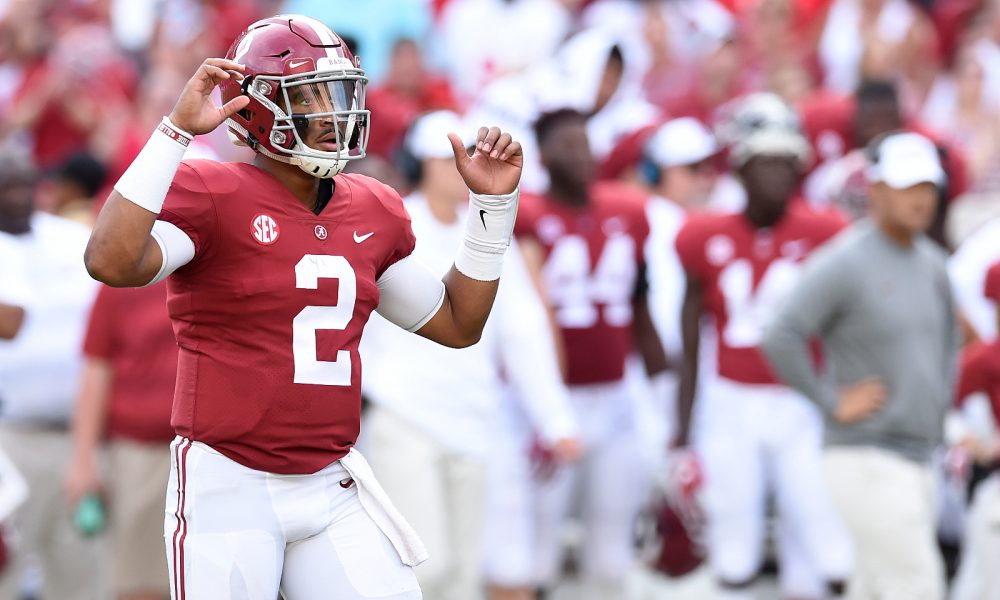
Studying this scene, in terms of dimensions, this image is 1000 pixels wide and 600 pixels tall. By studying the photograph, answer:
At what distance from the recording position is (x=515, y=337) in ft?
23.0

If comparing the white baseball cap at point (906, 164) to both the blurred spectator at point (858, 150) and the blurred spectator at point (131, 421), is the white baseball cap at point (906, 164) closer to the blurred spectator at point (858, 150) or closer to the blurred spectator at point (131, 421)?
the blurred spectator at point (858, 150)

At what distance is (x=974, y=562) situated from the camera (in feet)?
22.1

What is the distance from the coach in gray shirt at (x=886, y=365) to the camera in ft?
20.2

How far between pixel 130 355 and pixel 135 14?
5.90 meters

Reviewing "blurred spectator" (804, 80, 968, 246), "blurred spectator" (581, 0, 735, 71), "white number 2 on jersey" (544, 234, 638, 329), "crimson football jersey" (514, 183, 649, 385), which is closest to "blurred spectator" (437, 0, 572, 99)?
"blurred spectator" (581, 0, 735, 71)

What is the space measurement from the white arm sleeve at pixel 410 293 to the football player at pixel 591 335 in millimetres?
3202

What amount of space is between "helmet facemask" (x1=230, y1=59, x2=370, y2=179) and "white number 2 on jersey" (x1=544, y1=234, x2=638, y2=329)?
11.9 feet

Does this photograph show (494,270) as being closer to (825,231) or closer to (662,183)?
(825,231)

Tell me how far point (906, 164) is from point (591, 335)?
1748mm

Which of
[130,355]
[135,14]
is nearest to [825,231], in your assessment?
[130,355]

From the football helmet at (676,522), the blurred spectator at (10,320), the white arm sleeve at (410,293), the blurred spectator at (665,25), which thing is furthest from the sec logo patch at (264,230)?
the blurred spectator at (665,25)

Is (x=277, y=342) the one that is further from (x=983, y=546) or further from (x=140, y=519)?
(x=983, y=546)

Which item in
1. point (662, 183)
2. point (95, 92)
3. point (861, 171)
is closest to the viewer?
point (861, 171)

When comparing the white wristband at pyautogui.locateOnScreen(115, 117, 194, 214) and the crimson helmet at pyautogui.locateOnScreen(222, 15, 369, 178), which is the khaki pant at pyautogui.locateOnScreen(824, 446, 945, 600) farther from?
the white wristband at pyautogui.locateOnScreen(115, 117, 194, 214)
